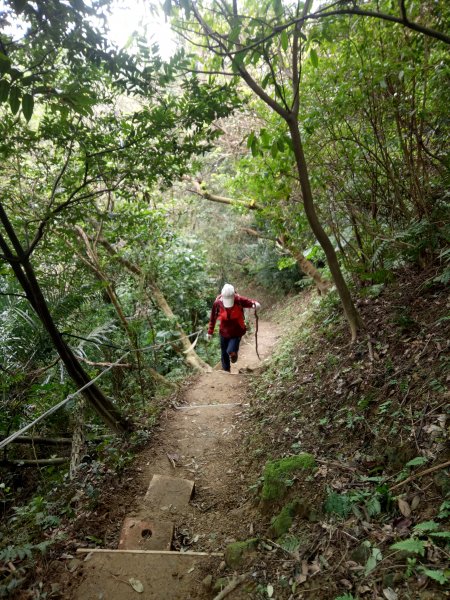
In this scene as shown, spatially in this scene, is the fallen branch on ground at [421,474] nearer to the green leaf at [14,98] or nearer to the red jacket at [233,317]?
the green leaf at [14,98]

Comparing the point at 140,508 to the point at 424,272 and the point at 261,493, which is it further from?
the point at 424,272

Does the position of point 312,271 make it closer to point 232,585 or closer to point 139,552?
point 139,552

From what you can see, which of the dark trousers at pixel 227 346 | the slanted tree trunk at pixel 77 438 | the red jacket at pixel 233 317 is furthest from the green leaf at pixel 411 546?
the dark trousers at pixel 227 346

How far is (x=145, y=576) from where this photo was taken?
3002 millimetres

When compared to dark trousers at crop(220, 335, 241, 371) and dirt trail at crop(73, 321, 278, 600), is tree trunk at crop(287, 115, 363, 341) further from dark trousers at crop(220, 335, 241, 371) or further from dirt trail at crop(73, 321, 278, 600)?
dark trousers at crop(220, 335, 241, 371)

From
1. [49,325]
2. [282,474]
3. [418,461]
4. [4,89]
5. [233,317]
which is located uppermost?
[4,89]

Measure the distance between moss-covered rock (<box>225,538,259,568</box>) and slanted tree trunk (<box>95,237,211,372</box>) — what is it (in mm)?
4889

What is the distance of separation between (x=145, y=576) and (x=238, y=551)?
2.62ft

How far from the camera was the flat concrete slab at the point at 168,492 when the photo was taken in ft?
13.1

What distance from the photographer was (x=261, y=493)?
3615mm

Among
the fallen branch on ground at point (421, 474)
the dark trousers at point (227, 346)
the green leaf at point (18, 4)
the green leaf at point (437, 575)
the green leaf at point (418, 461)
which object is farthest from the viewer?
the dark trousers at point (227, 346)

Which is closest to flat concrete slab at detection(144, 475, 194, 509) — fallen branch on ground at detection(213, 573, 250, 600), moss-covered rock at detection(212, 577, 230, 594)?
moss-covered rock at detection(212, 577, 230, 594)

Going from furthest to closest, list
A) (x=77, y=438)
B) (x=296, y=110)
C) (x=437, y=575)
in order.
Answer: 1. (x=77, y=438)
2. (x=296, y=110)
3. (x=437, y=575)

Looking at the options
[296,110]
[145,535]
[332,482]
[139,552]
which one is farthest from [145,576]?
[296,110]
